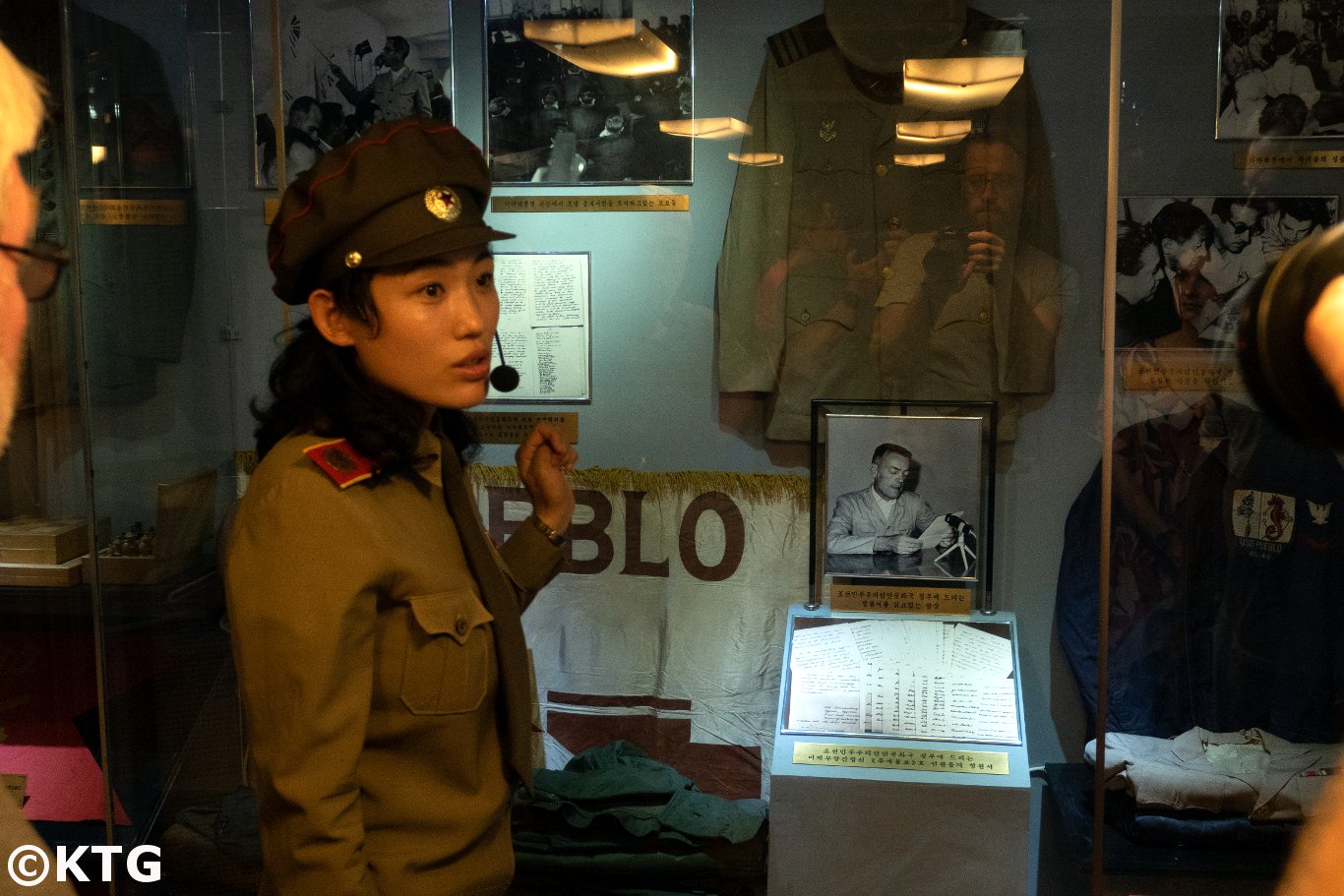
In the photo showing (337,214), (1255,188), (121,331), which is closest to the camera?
(337,214)

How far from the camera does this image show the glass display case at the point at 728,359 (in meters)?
2.04

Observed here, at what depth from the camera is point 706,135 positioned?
7.70ft

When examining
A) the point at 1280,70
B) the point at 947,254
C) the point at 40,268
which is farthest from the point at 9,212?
the point at 1280,70

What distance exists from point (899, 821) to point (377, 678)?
112 cm

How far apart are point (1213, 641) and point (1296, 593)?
0.16m

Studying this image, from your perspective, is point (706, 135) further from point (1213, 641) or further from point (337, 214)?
point (1213, 641)

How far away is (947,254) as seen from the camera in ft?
7.73

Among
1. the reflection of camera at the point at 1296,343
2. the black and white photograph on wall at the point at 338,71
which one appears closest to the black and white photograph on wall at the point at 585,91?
the black and white photograph on wall at the point at 338,71

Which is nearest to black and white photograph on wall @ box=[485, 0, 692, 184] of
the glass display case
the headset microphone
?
the glass display case

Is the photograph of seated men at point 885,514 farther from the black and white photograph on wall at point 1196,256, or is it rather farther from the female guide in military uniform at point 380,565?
the female guide in military uniform at point 380,565

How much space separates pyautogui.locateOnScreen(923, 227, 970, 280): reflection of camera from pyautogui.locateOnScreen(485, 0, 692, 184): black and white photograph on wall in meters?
0.51

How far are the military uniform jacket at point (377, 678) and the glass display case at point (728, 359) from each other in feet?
2.75

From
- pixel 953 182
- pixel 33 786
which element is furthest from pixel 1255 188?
pixel 33 786

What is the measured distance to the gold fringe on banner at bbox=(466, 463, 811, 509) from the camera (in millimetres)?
2447
